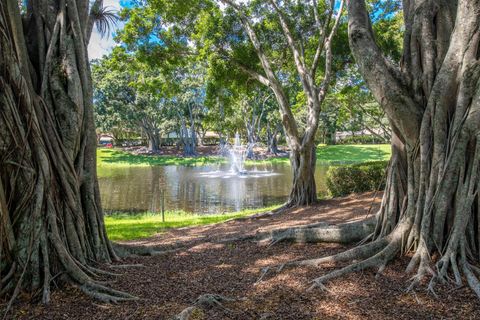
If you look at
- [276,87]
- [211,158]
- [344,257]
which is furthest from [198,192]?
[211,158]

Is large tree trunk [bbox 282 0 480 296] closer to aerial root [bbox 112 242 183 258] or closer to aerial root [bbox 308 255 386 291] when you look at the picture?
aerial root [bbox 308 255 386 291]

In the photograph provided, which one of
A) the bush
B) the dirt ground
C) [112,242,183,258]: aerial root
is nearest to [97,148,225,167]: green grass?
the bush

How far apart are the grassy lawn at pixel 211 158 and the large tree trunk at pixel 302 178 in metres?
27.4

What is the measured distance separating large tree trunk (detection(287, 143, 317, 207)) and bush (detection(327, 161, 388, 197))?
1972 mm

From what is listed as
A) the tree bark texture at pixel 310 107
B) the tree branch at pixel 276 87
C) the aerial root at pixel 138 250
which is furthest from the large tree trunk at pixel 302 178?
the aerial root at pixel 138 250

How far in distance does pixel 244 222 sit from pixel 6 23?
7.51m

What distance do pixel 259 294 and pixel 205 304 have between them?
0.62 metres

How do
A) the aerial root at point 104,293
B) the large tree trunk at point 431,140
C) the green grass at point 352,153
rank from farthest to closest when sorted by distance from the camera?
the green grass at point 352,153, the large tree trunk at point 431,140, the aerial root at point 104,293

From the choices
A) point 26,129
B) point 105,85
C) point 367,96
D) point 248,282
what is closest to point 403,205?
point 248,282

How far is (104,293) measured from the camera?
3.99 metres

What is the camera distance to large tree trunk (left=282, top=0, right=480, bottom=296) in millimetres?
4223

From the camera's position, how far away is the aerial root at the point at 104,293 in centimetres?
383

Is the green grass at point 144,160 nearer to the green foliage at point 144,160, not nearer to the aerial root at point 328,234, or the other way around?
the green foliage at point 144,160

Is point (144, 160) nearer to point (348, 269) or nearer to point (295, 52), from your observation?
point (295, 52)
